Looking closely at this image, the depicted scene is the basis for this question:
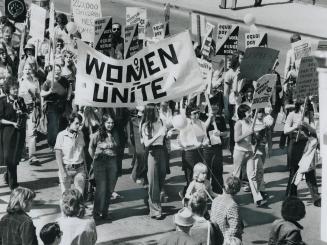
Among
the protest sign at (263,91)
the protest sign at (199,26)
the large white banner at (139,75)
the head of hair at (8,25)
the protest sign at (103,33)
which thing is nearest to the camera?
the large white banner at (139,75)

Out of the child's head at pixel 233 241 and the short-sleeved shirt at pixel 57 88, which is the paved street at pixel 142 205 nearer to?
the short-sleeved shirt at pixel 57 88

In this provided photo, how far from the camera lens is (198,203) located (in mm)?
8438

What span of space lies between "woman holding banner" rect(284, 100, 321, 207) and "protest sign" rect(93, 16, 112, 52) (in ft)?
12.4

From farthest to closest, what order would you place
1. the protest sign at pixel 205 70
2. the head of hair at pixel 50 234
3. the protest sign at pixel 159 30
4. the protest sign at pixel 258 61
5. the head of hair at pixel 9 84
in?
the protest sign at pixel 159 30
the protest sign at pixel 258 61
the protest sign at pixel 205 70
the head of hair at pixel 9 84
the head of hair at pixel 50 234

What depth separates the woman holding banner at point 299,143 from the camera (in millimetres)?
13094

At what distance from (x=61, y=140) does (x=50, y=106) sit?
117 inches

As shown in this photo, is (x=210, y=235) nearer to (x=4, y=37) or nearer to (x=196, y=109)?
(x=196, y=109)

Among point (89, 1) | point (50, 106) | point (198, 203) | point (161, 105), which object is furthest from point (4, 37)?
point (198, 203)

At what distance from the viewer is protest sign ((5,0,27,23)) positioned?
17266 mm

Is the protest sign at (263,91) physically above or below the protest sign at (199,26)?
below

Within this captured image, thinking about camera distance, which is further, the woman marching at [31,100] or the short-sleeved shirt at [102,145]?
the woman marching at [31,100]

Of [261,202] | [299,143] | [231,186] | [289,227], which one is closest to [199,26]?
[299,143]

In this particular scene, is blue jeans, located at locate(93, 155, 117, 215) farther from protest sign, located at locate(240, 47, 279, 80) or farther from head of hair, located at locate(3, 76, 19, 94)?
protest sign, located at locate(240, 47, 279, 80)

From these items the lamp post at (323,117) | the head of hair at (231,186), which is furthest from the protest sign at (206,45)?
the lamp post at (323,117)
